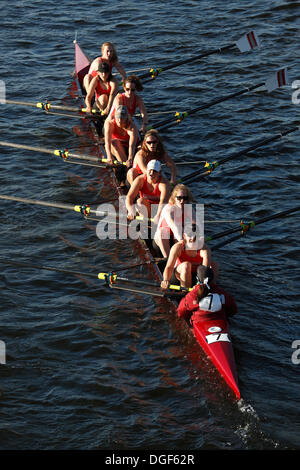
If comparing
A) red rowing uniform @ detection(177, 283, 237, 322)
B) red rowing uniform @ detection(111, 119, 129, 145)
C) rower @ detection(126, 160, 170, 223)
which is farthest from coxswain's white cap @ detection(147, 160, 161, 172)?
red rowing uniform @ detection(111, 119, 129, 145)

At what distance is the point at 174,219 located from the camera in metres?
10.9

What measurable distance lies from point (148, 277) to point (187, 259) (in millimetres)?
1718

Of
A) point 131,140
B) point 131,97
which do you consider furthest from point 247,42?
point 131,140

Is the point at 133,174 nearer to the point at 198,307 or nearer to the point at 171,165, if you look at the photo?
the point at 171,165

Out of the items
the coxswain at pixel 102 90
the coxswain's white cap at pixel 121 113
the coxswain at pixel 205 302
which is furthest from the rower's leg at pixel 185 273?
the coxswain at pixel 102 90

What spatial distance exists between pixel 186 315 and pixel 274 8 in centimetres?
1776

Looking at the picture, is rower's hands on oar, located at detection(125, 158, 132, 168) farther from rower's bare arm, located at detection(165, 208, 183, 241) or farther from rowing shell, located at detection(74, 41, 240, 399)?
rowing shell, located at detection(74, 41, 240, 399)

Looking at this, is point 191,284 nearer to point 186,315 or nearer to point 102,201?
point 186,315

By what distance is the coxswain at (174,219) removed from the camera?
10.4 metres

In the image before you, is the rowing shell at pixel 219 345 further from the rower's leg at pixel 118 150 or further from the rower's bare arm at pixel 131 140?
the rower's leg at pixel 118 150

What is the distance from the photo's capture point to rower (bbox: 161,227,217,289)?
1043 cm

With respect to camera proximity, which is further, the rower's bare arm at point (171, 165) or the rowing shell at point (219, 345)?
the rower's bare arm at point (171, 165)

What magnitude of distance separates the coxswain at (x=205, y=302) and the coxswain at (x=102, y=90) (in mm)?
7496
